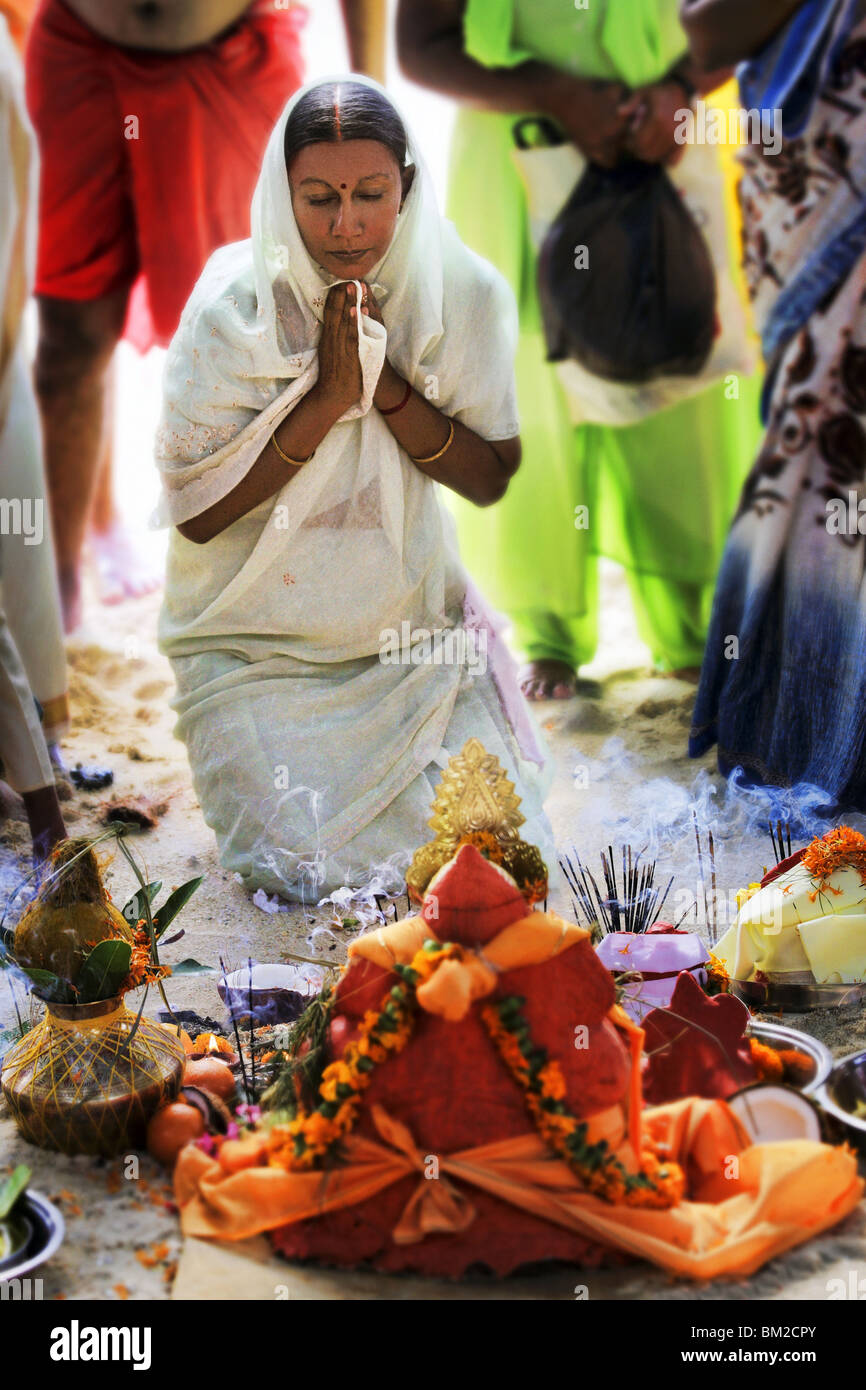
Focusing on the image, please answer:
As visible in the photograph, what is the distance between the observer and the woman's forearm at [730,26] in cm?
422

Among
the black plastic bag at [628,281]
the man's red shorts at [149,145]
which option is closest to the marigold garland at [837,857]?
the black plastic bag at [628,281]

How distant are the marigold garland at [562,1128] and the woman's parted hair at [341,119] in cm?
197

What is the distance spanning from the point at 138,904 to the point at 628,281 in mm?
2740

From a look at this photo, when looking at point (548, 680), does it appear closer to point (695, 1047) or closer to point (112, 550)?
point (112, 550)

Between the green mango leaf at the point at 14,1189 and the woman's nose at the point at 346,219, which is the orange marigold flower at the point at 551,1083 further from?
the woman's nose at the point at 346,219

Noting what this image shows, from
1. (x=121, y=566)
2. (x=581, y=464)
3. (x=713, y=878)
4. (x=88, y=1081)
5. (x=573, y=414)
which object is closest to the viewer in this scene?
(x=88, y=1081)

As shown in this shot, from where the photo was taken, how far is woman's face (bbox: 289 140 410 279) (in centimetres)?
352

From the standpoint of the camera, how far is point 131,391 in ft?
22.8

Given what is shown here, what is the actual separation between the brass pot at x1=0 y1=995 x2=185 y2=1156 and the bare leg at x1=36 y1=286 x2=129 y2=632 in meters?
2.94

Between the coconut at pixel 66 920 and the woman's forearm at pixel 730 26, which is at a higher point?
the woman's forearm at pixel 730 26

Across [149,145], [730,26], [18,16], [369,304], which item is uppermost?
[18,16]

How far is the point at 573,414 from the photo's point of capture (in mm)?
5164

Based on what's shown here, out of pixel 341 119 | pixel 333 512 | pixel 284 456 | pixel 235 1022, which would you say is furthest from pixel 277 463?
pixel 235 1022
